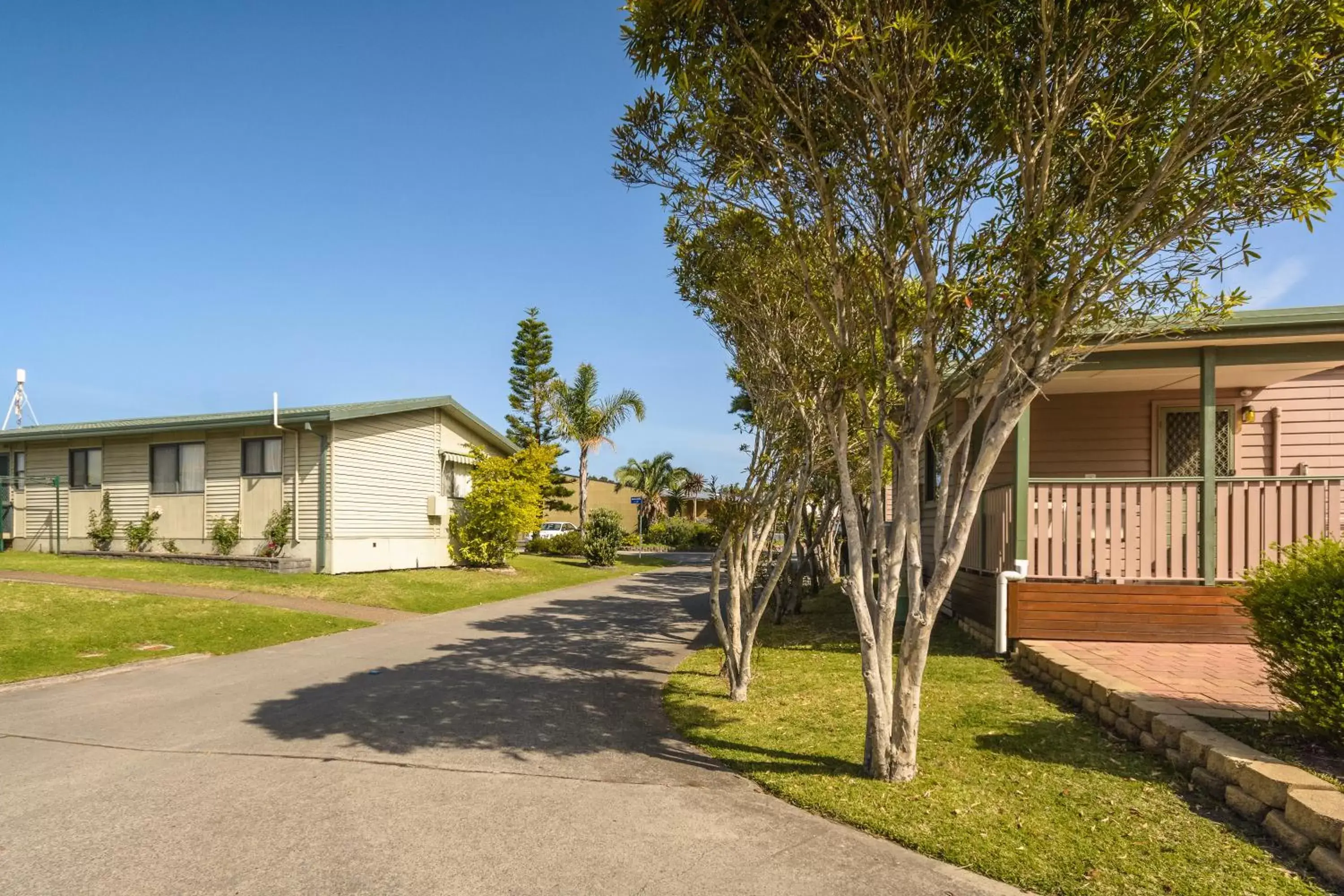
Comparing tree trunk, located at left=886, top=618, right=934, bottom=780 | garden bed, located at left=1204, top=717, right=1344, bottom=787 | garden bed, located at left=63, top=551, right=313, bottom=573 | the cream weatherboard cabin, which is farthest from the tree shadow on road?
the cream weatherboard cabin

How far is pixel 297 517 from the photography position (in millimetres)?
18734

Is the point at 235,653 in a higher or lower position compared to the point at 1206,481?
lower

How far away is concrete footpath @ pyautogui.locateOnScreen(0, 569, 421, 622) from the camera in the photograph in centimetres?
1454

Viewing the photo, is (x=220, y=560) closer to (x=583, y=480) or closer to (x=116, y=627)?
(x=116, y=627)

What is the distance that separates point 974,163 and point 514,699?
6347 millimetres

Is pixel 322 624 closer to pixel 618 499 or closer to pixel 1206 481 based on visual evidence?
pixel 1206 481

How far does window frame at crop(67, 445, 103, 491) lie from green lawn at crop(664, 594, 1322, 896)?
781 inches

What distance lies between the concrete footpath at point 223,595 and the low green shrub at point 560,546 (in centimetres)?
1800

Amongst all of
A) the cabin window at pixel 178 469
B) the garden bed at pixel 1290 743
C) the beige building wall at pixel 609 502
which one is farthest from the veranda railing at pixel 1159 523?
the beige building wall at pixel 609 502

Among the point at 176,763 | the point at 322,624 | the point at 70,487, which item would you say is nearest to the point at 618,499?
the point at 70,487

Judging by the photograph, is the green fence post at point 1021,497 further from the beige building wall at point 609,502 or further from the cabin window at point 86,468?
the beige building wall at point 609,502

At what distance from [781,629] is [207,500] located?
48.7ft

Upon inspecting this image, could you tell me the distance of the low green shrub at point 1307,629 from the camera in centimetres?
448

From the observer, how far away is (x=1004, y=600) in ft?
29.3
